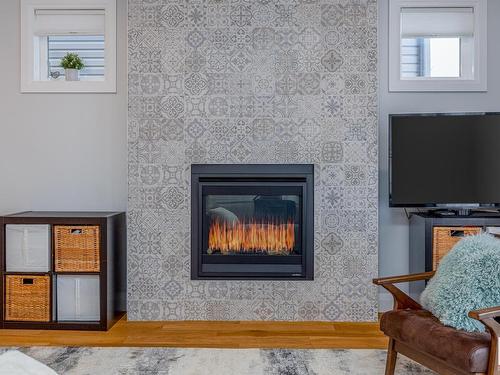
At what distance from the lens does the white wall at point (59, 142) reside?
4.09 metres

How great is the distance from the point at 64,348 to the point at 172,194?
1.28 metres

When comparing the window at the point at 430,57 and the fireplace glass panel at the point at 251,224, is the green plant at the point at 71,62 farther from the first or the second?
the window at the point at 430,57

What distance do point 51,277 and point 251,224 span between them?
1498mm

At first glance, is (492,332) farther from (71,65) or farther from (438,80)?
(71,65)

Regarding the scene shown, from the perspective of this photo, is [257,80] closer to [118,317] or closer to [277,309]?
[277,309]

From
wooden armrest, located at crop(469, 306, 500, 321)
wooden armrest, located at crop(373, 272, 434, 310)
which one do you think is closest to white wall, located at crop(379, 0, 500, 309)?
wooden armrest, located at crop(373, 272, 434, 310)

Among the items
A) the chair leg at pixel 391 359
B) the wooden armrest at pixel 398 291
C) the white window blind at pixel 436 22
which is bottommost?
the chair leg at pixel 391 359

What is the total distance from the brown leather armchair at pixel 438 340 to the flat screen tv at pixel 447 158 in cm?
113

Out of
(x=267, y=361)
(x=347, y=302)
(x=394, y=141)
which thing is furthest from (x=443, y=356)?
(x=394, y=141)

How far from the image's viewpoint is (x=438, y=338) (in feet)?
7.38

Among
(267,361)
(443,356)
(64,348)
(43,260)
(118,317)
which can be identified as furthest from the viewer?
(118,317)

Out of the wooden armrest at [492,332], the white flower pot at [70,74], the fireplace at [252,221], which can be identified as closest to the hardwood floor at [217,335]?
the fireplace at [252,221]

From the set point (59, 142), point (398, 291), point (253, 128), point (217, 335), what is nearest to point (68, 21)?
point (59, 142)

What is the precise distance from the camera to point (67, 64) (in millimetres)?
4047
